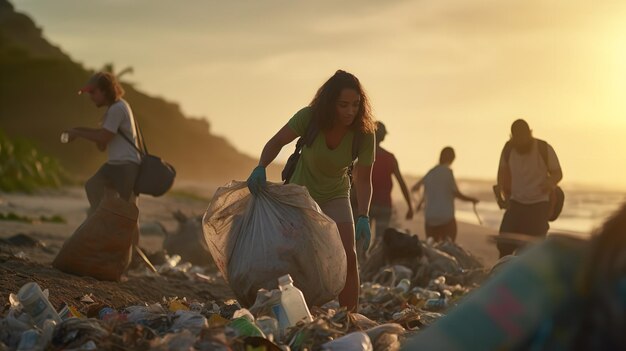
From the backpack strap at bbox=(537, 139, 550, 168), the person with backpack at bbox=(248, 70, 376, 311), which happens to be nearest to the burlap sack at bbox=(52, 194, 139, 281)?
the person with backpack at bbox=(248, 70, 376, 311)

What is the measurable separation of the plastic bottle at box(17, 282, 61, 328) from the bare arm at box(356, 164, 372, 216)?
7.64ft

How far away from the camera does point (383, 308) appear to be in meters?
7.75

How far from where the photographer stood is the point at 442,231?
1242 cm

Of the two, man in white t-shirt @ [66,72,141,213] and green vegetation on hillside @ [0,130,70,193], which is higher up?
man in white t-shirt @ [66,72,141,213]

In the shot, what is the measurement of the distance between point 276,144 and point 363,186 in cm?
66

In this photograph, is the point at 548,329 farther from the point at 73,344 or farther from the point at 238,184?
the point at 238,184

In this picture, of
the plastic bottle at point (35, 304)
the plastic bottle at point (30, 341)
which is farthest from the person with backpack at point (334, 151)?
the plastic bottle at point (30, 341)

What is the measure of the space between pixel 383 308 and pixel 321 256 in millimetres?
1672

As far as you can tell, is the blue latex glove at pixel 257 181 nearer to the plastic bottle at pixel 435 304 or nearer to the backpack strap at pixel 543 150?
the plastic bottle at pixel 435 304

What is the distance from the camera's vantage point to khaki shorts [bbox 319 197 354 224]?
6.60 meters

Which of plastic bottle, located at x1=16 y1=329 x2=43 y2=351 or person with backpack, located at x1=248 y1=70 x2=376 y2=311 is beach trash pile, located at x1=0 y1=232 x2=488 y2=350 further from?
person with backpack, located at x1=248 y1=70 x2=376 y2=311

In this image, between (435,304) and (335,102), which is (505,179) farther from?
(335,102)

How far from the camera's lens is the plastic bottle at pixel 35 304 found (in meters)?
4.94

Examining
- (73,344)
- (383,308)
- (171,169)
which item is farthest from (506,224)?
(73,344)
